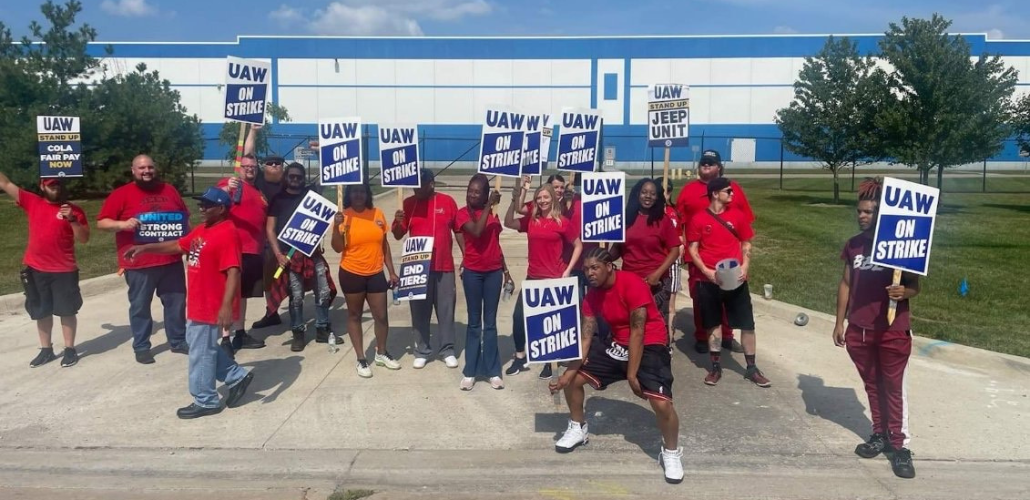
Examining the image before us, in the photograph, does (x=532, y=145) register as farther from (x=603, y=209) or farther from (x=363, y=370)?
(x=363, y=370)

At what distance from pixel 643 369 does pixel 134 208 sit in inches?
186

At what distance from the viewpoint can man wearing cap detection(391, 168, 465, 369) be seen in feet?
23.0

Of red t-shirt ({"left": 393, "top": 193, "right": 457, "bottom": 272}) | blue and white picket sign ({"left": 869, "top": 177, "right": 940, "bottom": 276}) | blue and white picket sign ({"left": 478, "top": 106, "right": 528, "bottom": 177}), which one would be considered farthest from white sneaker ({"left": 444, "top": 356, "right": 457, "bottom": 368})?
blue and white picket sign ({"left": 869, "top": 177, "right": 940, "bottom": 276})

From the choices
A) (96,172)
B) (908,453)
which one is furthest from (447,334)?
(96,172)

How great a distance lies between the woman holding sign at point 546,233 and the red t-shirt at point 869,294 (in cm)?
217

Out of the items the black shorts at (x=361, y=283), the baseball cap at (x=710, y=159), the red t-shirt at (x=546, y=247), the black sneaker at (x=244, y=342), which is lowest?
the black sneaker at (x=244, y=342)

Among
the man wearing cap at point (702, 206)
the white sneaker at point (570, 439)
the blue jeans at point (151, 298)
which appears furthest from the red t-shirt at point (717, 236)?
the blue jeans at point (151, 298)

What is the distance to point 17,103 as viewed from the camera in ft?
70.7

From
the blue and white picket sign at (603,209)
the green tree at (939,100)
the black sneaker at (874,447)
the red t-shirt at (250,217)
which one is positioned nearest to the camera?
the black sneaker at (874,447)

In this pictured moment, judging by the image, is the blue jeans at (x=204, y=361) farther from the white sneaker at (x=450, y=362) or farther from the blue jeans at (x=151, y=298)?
the white sneaker at (x=450, y=362)

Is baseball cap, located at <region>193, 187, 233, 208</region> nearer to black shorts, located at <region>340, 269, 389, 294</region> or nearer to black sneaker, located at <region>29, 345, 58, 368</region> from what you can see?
black shorts, located at <region>340, 269, 389, 294</region>

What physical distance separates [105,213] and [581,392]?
14.6 ft

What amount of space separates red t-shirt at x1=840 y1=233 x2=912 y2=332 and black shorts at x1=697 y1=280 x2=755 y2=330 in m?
1.45

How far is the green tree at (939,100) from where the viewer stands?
21.9 meters
